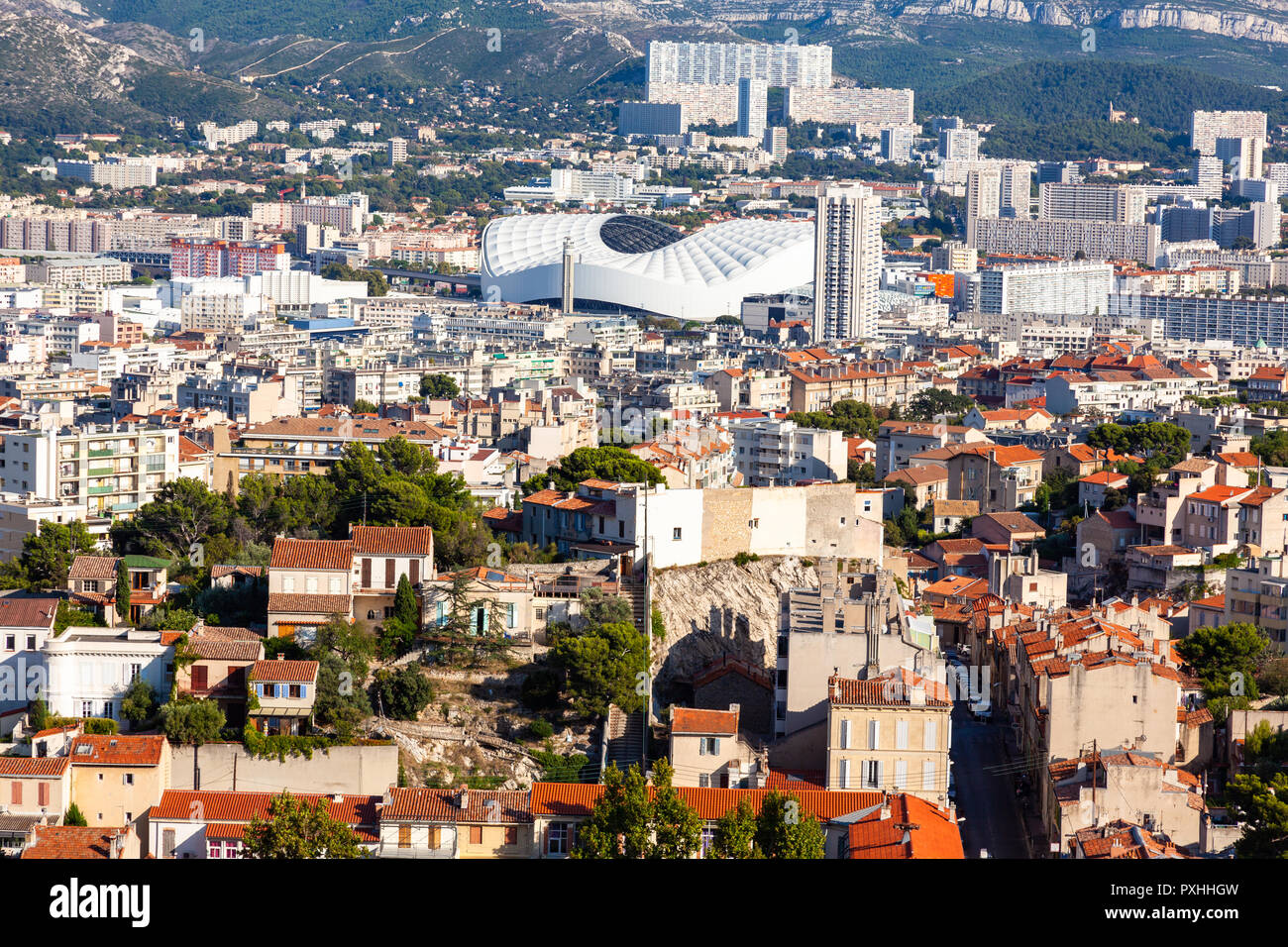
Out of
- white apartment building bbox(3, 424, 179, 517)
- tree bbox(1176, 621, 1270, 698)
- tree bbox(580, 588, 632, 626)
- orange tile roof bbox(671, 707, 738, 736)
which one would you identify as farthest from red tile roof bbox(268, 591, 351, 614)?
white apartment building bbox(3, 424, 179, 517)

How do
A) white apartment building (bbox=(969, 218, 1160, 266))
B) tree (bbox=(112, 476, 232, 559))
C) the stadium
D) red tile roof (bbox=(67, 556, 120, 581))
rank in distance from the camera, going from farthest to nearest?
1. white apartment building (bbox=(969, 218, 1160, 266))
2. the stadium
3. tree (bbox=(112, 476, 232, 559))
4. red tile roof (bbox=(67, 556, 120, 581))

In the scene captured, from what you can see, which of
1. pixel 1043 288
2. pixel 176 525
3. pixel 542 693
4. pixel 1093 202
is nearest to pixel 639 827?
pixel 542 693

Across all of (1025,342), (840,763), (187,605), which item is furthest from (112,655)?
(1025,342)

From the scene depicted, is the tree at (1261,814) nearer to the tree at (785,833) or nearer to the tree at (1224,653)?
the tree at (785,833)

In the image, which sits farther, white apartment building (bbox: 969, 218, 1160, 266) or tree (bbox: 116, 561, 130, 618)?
white apartment building (bbox: 969, 218, 1160, 266)

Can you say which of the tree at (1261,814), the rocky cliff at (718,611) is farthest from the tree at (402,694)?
the tree at (1261,814)

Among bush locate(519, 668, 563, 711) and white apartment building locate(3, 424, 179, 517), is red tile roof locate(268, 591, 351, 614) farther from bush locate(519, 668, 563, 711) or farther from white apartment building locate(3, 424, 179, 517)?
white apartment building locate(3, 424, 179, 517)

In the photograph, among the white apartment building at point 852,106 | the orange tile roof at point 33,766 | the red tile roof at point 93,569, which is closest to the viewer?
the orange tile roof at point 33,766
